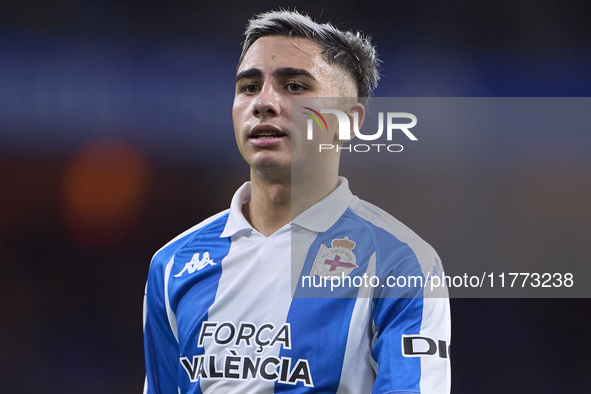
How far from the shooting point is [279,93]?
4.89ft

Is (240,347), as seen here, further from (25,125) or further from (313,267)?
(25,125)

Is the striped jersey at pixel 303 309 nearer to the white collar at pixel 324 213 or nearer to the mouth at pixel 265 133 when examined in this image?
the white collar at pixel 324 213

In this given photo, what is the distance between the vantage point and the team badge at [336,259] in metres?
1.43

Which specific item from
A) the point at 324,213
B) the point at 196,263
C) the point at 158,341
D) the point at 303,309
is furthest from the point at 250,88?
the point at 158,341

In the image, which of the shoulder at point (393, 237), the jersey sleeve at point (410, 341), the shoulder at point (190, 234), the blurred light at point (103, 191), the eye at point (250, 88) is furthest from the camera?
the blurred light at point (103, 191)

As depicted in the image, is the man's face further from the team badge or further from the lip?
the team badge

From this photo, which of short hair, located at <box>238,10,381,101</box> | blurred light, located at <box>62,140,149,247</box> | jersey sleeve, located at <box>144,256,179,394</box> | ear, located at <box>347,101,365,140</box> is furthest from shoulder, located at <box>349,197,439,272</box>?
blurred light, located at <box>62,140,149,247</box>

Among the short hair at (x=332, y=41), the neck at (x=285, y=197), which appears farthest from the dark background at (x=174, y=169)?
the neck at (x=285, y=197)

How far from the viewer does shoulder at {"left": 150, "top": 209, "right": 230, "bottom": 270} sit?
1671 mm

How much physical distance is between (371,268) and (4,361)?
133 cm

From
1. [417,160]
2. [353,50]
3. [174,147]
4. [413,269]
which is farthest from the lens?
[174,147]

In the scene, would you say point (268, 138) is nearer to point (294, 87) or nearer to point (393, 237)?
point (294, 87)

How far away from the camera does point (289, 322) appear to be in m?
1.40

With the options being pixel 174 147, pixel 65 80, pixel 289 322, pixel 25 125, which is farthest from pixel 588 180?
pixel 25 125
